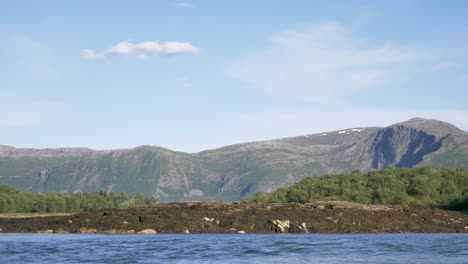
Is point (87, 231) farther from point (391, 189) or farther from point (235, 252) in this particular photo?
point (391, 189)

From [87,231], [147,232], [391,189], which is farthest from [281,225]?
[391,189]

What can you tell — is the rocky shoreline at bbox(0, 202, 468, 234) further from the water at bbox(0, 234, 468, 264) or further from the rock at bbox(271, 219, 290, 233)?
the water at bbox(0, 234, 468, 264)

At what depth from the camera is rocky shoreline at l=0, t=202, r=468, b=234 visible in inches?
3757

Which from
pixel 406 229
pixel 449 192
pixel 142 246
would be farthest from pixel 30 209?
pixel 142 246

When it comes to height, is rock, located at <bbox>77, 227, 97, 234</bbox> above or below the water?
below

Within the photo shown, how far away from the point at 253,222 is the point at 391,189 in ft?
203

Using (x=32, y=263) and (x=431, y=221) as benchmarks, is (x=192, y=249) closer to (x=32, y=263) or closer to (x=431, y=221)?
(x=32, y=263)

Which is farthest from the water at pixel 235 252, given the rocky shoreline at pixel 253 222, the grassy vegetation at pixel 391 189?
the grassy vegetation at pixel 391 189

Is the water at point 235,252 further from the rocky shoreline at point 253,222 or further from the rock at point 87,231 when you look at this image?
the rock at point 87,231

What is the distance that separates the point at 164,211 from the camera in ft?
356

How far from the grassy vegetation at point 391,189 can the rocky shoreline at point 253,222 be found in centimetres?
3551

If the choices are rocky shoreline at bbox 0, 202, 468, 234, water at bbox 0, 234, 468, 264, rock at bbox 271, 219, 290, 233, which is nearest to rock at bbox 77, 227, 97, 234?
rocky shoreline at bbox 0, 202, 468, 234

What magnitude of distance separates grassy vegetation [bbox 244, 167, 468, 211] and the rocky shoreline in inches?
1398

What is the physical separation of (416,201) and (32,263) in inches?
A: 4329
